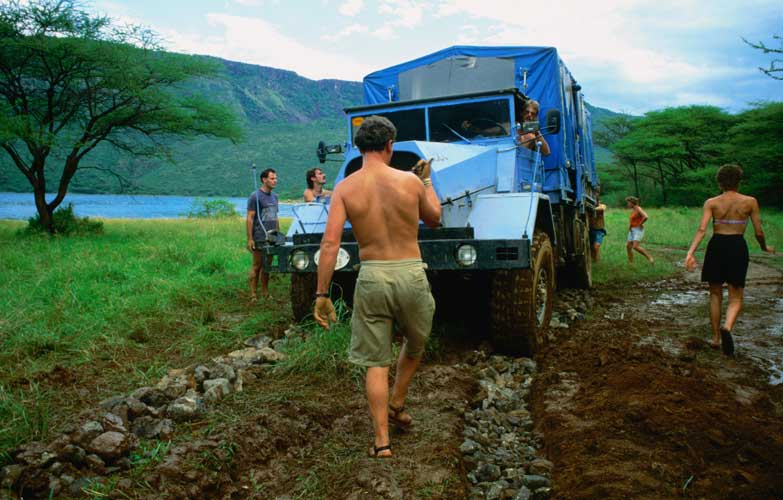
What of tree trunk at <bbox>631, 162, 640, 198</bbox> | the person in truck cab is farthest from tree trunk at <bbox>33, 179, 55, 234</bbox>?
tree trunk at <bbox>631, 162, 640, 198</bbox>

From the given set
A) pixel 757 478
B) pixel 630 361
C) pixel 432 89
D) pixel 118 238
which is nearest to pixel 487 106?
pixel 432 89

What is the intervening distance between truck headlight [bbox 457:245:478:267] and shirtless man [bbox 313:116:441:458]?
56.4 inches

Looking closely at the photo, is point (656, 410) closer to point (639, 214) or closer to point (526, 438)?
point (526, 438)

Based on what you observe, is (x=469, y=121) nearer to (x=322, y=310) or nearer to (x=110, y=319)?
(x=322, y=310)

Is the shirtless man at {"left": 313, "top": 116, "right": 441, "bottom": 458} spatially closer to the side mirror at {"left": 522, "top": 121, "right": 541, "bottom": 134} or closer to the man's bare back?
the man's bare back

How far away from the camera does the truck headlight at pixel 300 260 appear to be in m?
4.89

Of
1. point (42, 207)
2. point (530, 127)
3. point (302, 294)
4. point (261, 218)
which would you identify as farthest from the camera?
point (42, 207)

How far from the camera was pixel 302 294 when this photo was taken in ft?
18.9

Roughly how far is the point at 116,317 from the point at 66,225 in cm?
1252

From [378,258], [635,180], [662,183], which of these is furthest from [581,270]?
[635,180]

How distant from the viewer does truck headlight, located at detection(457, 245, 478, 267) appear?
4449 millimetres

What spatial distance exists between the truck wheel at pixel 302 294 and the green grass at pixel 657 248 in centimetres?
588

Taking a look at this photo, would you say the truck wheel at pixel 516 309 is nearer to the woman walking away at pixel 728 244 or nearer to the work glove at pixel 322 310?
the woman walking away at pixel 728 244

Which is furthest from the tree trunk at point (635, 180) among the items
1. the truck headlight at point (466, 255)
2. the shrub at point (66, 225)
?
the truck headlight at point (466, 255)
